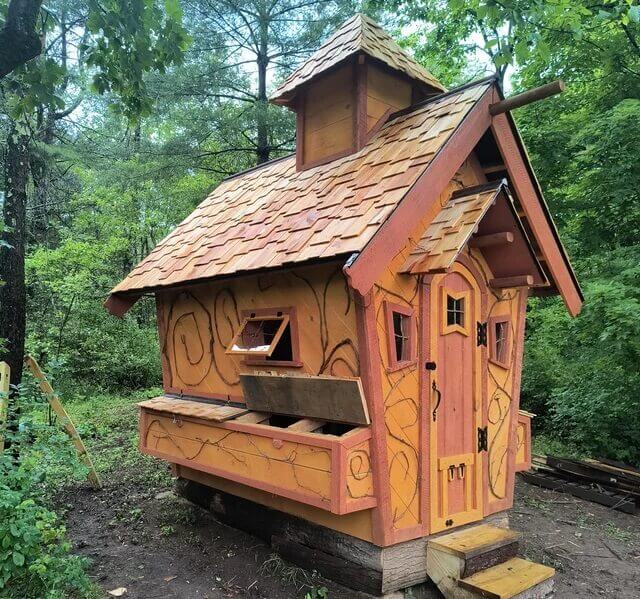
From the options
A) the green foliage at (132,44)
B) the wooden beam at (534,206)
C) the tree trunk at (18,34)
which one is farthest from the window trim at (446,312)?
the tree trunk at (18,34)

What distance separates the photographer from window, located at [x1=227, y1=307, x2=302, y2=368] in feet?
15.5

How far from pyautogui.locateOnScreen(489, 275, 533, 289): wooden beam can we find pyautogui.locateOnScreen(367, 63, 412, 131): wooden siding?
2179 millimetres

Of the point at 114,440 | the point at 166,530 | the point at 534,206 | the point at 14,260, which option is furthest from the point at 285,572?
the point at 114,440

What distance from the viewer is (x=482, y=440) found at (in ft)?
16.4

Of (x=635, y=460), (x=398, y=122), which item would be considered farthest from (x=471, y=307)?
(x=635, y=460)

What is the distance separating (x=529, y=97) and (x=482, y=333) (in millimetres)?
2152

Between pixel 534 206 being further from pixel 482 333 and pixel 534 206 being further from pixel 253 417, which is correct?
pixel 253 417

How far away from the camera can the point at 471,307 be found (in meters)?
5.00

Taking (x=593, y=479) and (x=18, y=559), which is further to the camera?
(x=593, y=479)

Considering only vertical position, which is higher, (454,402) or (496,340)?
(496,340)

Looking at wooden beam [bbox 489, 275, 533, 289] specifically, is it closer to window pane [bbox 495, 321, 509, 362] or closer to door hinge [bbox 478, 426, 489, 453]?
window pane [bbox 495, 321, 509, 362]

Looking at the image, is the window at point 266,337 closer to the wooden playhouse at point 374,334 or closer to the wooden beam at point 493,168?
the wooden playhouse at point 374,334

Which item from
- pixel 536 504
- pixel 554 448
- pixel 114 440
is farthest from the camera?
pixel 114 440

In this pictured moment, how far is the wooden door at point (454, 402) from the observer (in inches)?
180
